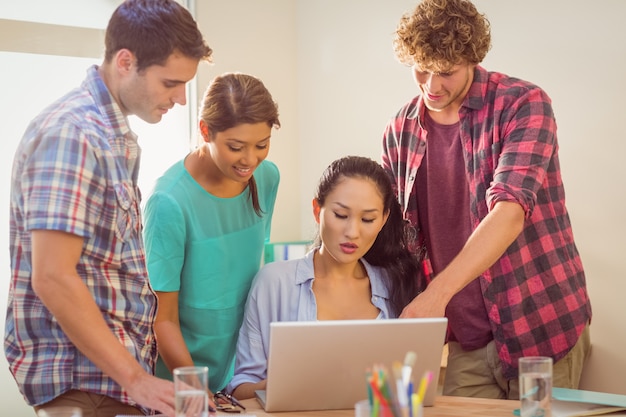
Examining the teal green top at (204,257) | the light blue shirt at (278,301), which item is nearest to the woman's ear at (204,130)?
the teal green top at (204,257)

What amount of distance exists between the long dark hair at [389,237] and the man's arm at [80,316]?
34.2 inches

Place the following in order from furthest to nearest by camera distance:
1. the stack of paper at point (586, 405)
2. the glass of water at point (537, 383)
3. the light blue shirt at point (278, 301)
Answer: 1. the light blue shirt at point (278, 301)
2. the stack of paper at point (586, 405)
3. the glass of water at point (537, 383)

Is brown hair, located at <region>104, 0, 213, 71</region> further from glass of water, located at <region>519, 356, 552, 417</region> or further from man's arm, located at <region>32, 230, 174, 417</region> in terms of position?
glass of water, located at <region>519, 356, 552, 417</region>

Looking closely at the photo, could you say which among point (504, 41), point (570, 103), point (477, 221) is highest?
point (504, 41)

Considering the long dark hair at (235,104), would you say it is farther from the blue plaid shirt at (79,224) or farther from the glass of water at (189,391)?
the glass of water at (189,391)

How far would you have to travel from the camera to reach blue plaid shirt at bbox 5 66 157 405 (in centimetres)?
161

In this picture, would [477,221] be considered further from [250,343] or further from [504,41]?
[504,41]

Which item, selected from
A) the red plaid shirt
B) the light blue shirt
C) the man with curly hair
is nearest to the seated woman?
the light blue shirt

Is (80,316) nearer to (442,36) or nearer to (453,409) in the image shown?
Answer: (453,409)

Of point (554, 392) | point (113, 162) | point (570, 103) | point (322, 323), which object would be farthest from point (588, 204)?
point (113, 162)

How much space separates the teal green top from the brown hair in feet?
1.61

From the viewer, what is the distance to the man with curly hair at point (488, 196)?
2.27m

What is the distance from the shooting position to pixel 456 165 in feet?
7.98

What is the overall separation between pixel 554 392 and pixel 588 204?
1221 millimetres
